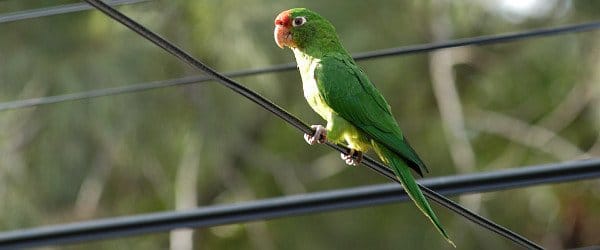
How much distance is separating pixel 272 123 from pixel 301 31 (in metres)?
4.65

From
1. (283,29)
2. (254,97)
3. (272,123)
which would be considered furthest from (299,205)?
(272,123)

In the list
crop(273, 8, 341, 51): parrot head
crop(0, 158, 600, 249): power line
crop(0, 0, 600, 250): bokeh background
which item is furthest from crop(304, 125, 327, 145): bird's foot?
crop(0, 0, 600, 250): bokeh background

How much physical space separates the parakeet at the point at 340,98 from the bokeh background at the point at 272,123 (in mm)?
3899

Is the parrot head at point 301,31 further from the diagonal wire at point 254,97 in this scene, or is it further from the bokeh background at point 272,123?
the bokeh background at point 272,123

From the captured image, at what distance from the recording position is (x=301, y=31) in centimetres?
295

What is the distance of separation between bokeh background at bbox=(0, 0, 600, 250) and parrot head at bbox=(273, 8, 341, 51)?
12.8 ft

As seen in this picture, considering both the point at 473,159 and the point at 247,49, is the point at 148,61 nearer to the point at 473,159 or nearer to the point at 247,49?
the point at 247,49

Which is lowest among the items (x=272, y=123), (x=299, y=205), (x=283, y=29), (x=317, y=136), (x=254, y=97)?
(x=254, y=97)

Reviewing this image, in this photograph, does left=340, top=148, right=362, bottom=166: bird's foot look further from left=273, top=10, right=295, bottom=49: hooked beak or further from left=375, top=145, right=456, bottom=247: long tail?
left=273, top=10, right=295, bottom=49: hooked beak

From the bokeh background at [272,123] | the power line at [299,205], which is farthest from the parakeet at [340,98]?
the bokeh background at [272,123]

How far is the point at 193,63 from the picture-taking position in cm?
202

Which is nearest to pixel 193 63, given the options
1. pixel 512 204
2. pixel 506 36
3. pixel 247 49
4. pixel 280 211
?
pixel 280 211

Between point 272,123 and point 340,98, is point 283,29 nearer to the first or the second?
point 340,98

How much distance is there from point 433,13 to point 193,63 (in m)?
5.39
